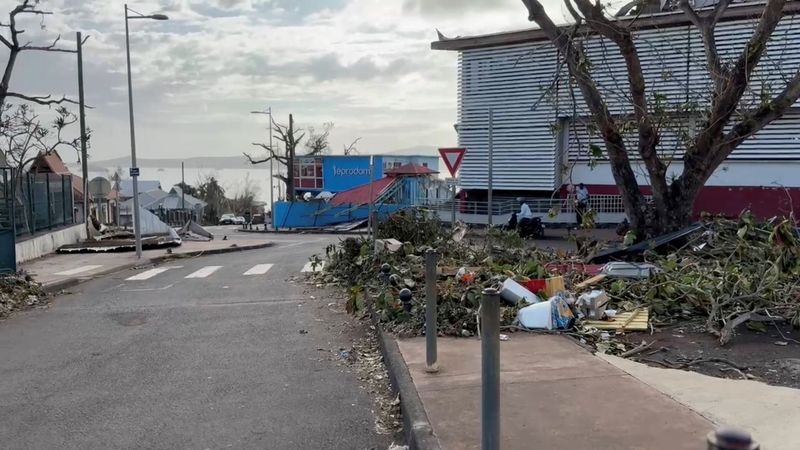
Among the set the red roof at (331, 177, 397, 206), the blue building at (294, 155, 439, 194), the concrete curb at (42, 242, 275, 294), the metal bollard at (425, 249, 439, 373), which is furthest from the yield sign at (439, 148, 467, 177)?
the blue building at (294, 155, 439, 194)

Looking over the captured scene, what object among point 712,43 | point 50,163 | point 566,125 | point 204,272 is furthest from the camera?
point 566,125

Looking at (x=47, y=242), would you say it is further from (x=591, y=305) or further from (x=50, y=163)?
(x=591, y=305)

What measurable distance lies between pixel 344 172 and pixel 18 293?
48.9 meters

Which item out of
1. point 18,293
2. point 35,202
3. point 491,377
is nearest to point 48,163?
point 35,202

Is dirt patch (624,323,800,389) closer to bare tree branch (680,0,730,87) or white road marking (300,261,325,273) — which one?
bare tree branch (680,0,730,87)

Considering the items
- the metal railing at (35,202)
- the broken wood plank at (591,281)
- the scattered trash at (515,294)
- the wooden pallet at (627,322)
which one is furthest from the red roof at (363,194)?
the wooden pallet at (627,322)

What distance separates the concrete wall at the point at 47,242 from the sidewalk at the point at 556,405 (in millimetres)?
16097

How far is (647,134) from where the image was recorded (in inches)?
473

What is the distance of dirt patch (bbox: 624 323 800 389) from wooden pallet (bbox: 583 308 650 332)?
14cm

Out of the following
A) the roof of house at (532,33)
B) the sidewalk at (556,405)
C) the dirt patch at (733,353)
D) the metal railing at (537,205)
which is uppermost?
the roof of house at (532,33)

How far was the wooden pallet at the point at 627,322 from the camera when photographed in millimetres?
7012

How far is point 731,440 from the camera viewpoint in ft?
5.74

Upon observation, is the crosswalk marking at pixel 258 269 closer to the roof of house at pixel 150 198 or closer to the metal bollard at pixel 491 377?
the metal bollard at pixel 491 377

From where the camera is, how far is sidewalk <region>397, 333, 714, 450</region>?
4.20 metres
